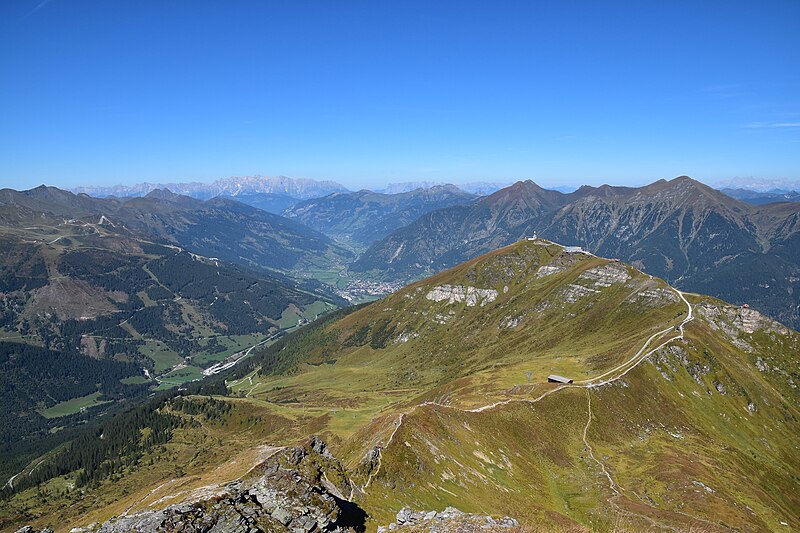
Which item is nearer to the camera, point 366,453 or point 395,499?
point 395,499

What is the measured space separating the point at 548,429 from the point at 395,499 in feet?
231

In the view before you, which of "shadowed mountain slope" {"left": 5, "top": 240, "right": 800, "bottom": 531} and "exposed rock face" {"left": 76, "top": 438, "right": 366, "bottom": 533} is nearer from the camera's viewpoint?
"exposed rock face" {"left": 76, "top": 438, "right": 366, "bottom": 533}

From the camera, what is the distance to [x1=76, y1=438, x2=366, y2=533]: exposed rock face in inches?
1721

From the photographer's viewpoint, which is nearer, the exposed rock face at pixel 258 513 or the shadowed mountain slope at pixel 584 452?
the exposed rock face at pixel 258 513

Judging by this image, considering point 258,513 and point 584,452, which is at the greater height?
point 258,513

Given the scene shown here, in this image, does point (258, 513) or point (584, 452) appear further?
point (584, 452)

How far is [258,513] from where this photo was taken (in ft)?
156

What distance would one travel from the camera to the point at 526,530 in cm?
4000

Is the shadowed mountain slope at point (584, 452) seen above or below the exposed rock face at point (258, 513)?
below

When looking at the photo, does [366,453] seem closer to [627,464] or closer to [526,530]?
[526,530]

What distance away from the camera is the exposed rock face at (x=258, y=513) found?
43.7 m

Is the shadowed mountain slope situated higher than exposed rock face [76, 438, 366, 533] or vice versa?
exposed rock face [76, 438, 366, 533]

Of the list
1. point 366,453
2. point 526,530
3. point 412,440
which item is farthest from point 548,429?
point 526,530

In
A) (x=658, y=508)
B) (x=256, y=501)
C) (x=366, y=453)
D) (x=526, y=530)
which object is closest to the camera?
(x=526, y=530)
